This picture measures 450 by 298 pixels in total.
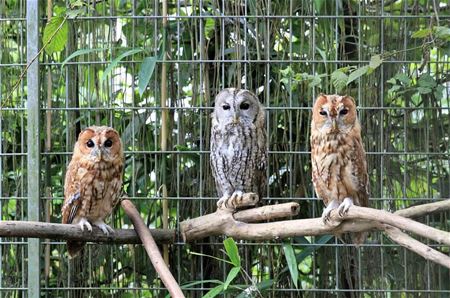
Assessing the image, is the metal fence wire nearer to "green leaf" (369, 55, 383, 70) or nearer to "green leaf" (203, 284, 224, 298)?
"green leaf" (203, 284, 224, 298)

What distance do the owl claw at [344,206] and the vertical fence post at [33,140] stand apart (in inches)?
62.0

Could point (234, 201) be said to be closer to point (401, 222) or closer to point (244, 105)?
point (244, 105)

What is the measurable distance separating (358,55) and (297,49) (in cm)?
32

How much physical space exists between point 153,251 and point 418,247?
1292mm

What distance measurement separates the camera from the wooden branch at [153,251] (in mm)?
3861

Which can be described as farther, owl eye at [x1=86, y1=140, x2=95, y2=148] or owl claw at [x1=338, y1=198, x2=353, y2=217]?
owl eye at [x1=86, y1=140, x2=95, y2=148]

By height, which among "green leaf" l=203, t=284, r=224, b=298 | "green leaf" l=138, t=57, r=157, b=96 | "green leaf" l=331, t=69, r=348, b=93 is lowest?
"green leaf" l=203, t=284, r=224, b=298

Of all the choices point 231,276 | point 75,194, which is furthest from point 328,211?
→ point 75,194

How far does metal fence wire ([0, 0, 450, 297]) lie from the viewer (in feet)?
14.5

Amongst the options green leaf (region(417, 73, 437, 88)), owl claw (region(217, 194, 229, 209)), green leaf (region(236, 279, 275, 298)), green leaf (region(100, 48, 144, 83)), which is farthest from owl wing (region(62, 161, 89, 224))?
green leaf (region(417, 73, 437, 88))

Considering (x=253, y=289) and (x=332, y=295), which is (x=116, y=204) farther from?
(x=332, y=295)

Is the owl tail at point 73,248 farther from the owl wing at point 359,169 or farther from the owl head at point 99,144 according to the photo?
the owl wing at point 359,169

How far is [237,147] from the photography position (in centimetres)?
440

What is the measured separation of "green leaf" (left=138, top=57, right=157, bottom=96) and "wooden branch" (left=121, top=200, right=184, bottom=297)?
56 cm
